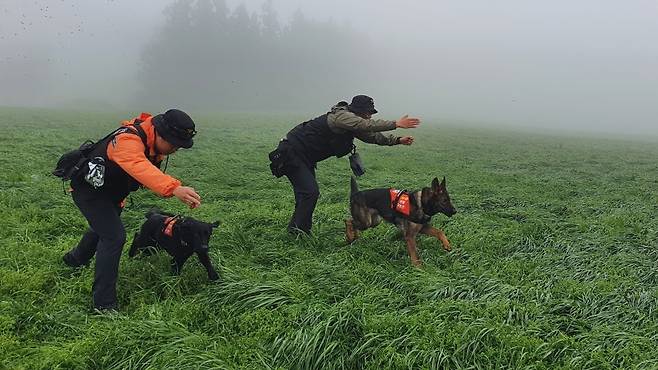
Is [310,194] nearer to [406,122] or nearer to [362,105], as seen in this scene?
[362,105]

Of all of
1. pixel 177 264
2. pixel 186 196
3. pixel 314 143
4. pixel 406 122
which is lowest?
pixel 177 264

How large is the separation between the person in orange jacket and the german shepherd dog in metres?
2.99

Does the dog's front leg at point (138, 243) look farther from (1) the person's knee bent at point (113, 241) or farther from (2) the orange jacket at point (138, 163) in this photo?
(2) the orange jacket at point (138, 163)

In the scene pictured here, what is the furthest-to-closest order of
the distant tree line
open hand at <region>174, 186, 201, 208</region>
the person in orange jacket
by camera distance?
1. the distant tree line
2. the person in orange jacket
3. open hand at <region>174, 186, 201, 208</region>

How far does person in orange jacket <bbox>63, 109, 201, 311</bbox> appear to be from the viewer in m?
4.11

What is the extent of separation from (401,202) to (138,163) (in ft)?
11.6

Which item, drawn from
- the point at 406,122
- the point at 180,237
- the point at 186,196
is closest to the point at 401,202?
the point at 406,122

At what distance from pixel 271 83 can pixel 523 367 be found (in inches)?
4354

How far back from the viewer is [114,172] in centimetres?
433

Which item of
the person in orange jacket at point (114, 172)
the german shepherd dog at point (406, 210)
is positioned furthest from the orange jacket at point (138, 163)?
the german shepherd dog at point (406, 210)

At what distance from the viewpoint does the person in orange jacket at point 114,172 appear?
4.11m

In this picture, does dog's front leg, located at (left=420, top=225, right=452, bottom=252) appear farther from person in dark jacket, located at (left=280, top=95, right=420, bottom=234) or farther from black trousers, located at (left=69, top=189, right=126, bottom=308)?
black trousers, located at (left=69, top=189, right=126, bottom=308)

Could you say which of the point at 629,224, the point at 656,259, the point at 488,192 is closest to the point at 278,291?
the point at 656,259

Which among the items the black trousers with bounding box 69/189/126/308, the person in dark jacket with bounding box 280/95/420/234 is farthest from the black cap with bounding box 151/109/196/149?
the person in dark jacket with bounding box 280/95/420/234
